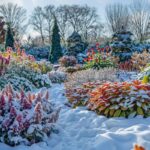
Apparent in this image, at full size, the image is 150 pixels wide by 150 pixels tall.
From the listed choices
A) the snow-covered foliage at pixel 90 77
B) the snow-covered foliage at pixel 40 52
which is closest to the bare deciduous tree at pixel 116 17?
the snow-covered foliage at pixel 40 52

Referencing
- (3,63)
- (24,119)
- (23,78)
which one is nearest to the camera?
(24,119)

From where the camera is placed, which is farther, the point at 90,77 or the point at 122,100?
the point at 90,77

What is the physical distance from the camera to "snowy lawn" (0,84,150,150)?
437cm

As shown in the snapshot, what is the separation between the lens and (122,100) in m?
5.74

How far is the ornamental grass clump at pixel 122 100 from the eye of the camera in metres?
5.54

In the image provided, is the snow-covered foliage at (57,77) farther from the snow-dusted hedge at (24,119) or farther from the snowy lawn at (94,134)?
the snow-dusted hedge at (24,119)

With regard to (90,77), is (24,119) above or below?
above

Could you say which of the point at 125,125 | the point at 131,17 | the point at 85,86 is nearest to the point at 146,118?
the point at 125,125

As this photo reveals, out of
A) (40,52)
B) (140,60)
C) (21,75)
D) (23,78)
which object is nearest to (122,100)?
(23,78)

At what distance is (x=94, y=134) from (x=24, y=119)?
3.18 feet

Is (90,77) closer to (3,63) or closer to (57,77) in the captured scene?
(3,63)

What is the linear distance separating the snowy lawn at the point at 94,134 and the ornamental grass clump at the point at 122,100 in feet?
0.53

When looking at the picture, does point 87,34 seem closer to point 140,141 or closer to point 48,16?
point 48,16

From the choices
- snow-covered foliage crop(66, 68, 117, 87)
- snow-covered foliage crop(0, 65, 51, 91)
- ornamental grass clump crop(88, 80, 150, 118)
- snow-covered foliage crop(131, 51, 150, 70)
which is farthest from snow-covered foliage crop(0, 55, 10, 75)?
snow-covered foliage crop(131, 51, 150, 70)
